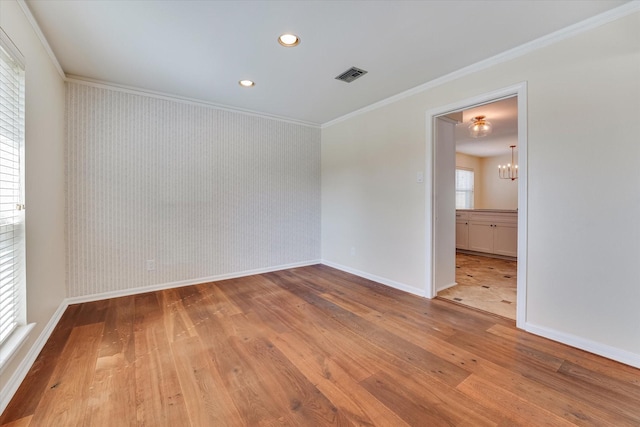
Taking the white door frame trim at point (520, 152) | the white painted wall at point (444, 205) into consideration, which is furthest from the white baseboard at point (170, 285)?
the white door frame trim at point (520, 152)

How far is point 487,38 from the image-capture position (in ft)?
7.06

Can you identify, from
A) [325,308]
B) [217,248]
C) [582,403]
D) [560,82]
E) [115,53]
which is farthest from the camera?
[217,248]

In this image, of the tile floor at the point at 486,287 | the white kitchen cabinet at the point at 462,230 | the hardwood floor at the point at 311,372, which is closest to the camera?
the hardwood floor at the point at 311,372

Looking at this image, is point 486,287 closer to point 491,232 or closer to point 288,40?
point 491,232

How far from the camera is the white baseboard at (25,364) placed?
4.76ft

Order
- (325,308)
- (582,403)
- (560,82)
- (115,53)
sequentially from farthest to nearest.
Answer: (325,308) < (115,53) < (560,82) < (582,403)

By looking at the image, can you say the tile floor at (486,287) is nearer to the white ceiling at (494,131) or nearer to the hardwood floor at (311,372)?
the hardwood floor at (311,372)

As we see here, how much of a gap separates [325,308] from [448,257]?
176 cm

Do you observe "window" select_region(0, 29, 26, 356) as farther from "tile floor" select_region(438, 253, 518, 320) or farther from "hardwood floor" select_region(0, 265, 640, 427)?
"tile floor" select_region(438, 253, 518, 320)

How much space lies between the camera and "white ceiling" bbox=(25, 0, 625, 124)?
1.83 metres

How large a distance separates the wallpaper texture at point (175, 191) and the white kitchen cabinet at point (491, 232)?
3.53 metres

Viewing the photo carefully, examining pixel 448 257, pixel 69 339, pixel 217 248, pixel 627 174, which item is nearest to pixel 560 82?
pixel 627 174

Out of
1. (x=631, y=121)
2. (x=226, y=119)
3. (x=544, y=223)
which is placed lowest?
(x=544, y=223)

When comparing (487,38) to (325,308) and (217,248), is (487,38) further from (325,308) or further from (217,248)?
(217,248)
